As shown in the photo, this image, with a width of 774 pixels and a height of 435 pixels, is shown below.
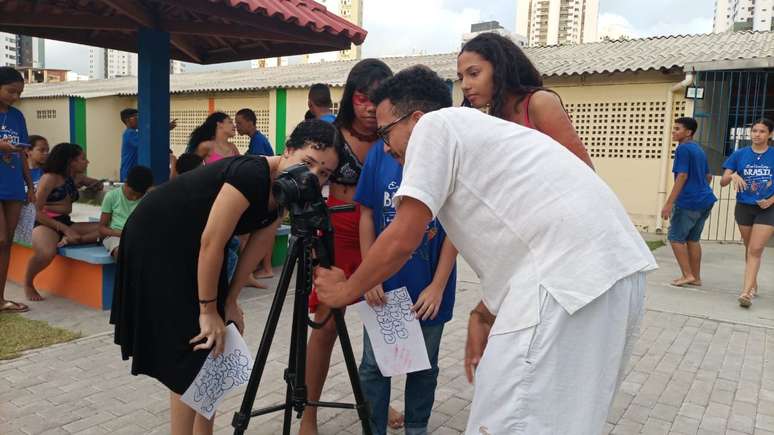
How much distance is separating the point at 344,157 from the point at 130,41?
5057 mm

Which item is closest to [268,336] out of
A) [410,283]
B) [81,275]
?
[410,283]

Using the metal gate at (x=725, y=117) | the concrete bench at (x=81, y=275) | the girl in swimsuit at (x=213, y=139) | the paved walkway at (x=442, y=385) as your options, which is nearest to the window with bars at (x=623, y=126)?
the metal gate at (x=725, y=117)

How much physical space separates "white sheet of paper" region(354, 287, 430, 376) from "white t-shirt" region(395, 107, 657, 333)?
947mm

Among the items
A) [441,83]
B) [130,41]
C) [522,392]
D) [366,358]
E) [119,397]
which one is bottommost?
[119,397]

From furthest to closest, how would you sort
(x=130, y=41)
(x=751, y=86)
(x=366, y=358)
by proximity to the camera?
(x=751, y=86) < (x=130, y=41) < (x=366, y=358)

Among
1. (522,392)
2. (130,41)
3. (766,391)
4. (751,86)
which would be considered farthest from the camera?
(751,86)

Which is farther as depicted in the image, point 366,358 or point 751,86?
point 751,86

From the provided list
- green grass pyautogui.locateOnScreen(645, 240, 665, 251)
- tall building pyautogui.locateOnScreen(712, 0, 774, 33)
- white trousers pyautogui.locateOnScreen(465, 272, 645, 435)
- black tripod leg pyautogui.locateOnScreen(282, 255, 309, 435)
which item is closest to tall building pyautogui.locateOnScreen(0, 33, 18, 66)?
tall building pyautogui.locateOnScreen(712, 0, 774, 33)

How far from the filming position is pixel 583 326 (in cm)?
144

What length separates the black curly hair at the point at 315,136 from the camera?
2.12 meters

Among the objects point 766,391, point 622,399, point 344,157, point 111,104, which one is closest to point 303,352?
point 344,157

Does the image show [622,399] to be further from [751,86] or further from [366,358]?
[751,86]

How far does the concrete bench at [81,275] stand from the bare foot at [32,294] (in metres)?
0.17

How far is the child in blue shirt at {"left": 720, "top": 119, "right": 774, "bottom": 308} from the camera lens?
5645 millimetres
